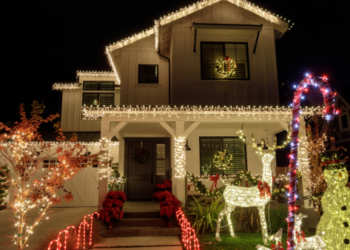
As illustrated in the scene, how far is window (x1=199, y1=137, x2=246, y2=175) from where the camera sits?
11.2 m

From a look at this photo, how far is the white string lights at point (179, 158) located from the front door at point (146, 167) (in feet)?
11.2

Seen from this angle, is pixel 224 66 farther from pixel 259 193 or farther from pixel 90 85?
pixel 90 85

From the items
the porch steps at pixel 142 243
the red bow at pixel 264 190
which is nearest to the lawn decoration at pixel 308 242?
the red bow at pixel 264 190

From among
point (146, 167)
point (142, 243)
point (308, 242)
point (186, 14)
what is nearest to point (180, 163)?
point (142, 243)

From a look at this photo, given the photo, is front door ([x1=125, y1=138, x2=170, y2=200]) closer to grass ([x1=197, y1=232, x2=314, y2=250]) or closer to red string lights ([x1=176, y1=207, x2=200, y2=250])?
red string lights ([x1=176, y1=207, x2=200, y2=250])

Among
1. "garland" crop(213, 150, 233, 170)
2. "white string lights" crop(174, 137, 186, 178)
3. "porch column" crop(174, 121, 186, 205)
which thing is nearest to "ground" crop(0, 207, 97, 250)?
"porch column" crop(174, 121, 186, 205)

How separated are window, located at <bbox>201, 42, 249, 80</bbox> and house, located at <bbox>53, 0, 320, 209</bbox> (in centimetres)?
4

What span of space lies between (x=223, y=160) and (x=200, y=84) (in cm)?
311

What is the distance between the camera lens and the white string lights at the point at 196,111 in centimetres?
870

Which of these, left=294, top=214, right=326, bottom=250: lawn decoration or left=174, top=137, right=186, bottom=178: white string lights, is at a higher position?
left=174, top=137, right=186, bottom=178: white string lights

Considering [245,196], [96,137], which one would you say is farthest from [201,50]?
[96,137]

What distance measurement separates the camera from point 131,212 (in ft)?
27.5

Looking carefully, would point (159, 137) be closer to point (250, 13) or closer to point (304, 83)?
point (250, 13)

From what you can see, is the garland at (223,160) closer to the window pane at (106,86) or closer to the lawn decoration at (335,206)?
the lawn decoration at (335,206)
